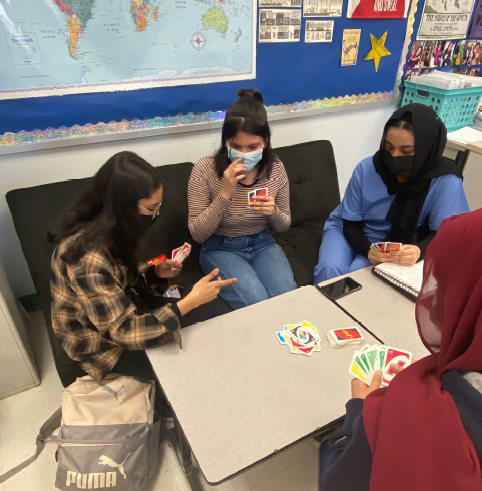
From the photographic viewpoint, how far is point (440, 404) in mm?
613

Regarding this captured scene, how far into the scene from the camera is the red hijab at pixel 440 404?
577 millimetres

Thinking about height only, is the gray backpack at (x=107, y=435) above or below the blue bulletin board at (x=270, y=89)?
below

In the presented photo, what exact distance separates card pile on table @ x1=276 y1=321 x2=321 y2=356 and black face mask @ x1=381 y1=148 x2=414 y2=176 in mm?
931

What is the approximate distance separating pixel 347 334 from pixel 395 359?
16 centimetres

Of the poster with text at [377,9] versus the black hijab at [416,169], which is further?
the poster with text at [377,9]

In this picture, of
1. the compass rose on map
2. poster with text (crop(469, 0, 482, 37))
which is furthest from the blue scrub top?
poster with text (crop(469, 0, 482, 37))

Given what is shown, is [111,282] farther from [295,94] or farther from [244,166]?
[295,94]

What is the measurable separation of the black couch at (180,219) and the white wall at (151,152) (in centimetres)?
17

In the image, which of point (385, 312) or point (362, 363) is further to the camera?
point (385, 312)

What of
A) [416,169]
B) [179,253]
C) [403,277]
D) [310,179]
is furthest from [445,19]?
[179,253]

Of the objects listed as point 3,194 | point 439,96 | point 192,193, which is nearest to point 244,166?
point 192,193

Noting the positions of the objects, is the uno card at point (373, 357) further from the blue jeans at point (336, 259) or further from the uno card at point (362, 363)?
the blue jeans at point (336, 259)

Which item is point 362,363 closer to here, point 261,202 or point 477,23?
point 261,202

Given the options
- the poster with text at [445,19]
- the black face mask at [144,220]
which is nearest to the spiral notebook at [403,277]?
the black face mask at [144,220]
